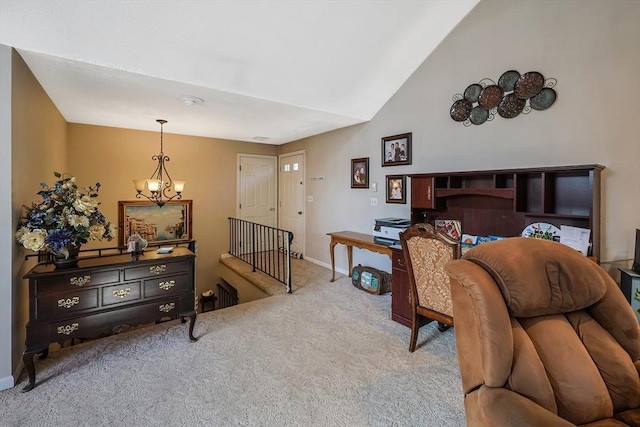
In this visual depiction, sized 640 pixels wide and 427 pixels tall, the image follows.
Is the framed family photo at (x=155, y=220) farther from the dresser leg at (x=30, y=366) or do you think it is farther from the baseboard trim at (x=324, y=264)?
the dresser leg at (x=30, y=366)

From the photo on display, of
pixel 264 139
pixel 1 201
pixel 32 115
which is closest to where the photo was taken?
pixel 1 201

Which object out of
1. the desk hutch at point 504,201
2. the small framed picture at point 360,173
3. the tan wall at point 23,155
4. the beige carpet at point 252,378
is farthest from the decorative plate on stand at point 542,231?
the tan wall at point 23,155

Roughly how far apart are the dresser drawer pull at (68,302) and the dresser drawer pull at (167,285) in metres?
0.57

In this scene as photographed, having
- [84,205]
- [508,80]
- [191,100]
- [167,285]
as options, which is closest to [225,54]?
[191,100]

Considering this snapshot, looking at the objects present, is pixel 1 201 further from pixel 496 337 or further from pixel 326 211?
pixel 326 211

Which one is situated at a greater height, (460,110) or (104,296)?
(460,110)

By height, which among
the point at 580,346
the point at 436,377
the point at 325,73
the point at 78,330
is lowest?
the point at 436,377

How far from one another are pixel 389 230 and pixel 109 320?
2900mm

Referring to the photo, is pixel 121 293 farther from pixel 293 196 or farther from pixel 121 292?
pixel 293 196

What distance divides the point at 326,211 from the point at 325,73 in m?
2.48

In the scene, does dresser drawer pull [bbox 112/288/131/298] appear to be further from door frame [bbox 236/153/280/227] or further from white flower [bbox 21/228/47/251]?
door frame [bbox 236/153/280/227]

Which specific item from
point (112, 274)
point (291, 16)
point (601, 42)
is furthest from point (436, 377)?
point (291, 16)

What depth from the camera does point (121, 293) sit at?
249 cm

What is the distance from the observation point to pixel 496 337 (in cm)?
117
